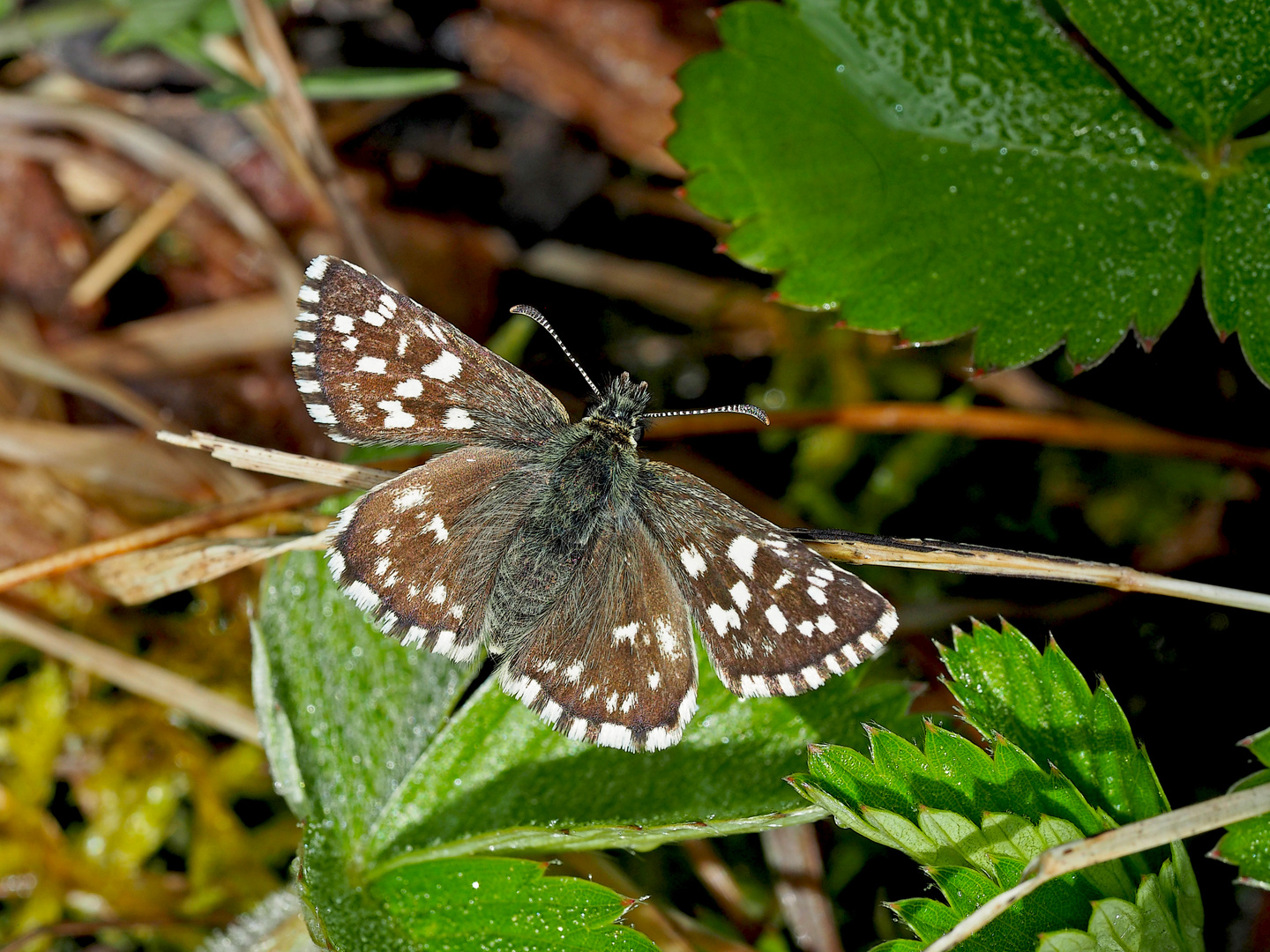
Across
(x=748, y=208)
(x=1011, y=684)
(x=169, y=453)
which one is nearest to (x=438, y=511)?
(x=748, y=208)

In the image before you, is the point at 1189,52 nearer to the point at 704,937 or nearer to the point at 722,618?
the point at 722,618

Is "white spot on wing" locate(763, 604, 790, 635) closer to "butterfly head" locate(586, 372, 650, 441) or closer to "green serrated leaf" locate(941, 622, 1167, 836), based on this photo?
"green serrated leaf" locate(941, 622, 1167, 836)

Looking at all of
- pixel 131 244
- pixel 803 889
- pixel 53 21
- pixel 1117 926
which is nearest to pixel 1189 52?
pixel 1117 926

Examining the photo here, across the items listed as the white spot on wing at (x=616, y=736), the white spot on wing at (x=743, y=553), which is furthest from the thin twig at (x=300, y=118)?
the white spot on wing at (x=616, y=736)

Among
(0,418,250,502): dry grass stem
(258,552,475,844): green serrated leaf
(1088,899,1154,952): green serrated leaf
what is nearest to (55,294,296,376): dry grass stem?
(0,418,250,502): dry grass stem

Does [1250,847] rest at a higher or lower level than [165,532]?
higher

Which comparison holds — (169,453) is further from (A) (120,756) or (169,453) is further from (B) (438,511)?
(B) (438,511)

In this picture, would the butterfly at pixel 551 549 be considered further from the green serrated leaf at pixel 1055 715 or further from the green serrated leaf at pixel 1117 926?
the green serrated leaf at pixel 1117 926
